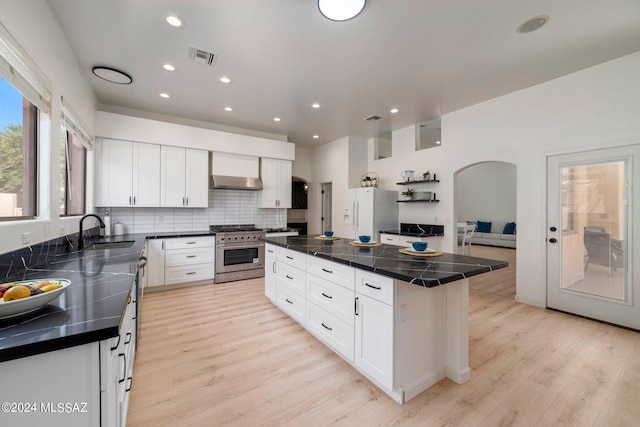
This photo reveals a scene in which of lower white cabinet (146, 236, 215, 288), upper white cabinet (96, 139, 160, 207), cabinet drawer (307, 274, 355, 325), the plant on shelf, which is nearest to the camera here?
cabinet drawer (307, 274, 355, 325)

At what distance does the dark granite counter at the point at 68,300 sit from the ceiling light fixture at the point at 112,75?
2.04 meters

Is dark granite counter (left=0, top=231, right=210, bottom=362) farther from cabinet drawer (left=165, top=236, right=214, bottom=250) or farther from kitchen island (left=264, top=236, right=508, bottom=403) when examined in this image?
cabinet drawer (left=165, top=236, right=214, bottom=250)

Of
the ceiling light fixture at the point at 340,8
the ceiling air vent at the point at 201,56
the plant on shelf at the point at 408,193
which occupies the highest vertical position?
the ceiling air vent at the point at 201,56

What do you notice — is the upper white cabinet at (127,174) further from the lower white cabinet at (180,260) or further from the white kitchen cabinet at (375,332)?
the white kitchen cabinet at (375,332)

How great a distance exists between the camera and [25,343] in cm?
79

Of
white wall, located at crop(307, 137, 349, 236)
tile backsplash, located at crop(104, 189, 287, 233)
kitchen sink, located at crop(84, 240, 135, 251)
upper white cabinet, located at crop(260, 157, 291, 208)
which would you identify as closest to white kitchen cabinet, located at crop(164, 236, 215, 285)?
tile backsplash, located at crop(104, 189, 287, 233)

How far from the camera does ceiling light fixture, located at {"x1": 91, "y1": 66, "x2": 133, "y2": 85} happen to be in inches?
121

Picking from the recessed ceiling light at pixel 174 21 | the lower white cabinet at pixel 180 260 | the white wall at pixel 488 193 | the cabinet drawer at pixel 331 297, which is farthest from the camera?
the white wall at pixel 488 193

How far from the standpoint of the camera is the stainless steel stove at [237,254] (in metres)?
4.51

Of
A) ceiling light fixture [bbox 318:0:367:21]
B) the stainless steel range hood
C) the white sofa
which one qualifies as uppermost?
ceiling light fixture [bbox 318:0:367:21]

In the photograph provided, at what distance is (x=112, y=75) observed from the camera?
3.18 metres

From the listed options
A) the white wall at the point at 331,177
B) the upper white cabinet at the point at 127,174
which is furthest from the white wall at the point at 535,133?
the upper white cabinet at the point at 127,174

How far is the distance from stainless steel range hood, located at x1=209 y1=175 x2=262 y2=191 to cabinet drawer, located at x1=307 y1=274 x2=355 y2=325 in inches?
114

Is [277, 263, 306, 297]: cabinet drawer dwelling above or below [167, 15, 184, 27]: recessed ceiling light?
below
